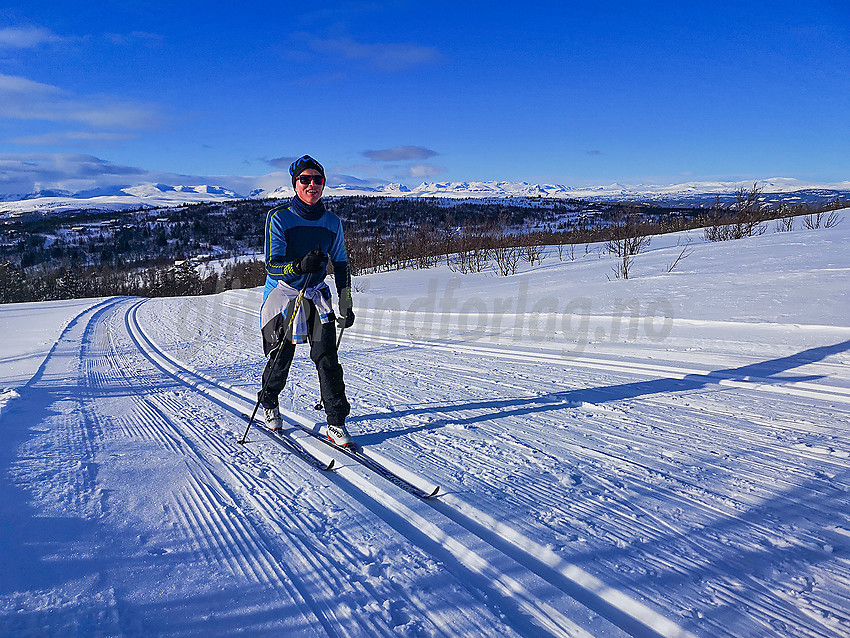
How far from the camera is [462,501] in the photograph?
2865mm

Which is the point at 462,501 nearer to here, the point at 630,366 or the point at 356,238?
the point at 630,366

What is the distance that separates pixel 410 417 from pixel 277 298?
165 centimetres

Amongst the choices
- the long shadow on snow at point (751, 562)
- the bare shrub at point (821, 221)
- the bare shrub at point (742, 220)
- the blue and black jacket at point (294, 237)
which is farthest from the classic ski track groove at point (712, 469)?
the bare shrub at point (821, 221)

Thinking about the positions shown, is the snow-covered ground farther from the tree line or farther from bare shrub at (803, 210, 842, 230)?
bare shrub at (803, 210, 842, 230)

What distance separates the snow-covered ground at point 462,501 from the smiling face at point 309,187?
1.97 meters

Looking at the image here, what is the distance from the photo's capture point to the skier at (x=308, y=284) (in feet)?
11.8

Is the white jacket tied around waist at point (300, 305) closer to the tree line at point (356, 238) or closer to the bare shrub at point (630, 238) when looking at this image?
the tree line at point (356, 238)

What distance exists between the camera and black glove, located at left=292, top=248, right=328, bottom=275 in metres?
3.50

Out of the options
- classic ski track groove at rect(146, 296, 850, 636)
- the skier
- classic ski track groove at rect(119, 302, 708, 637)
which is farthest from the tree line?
classic ski track groove at rect(119, 302, 708, 637)

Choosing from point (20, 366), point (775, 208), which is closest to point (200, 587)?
point (20, 366)

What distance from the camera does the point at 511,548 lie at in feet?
7.93

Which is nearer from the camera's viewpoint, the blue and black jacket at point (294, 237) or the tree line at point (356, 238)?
the blue and black jacket at point (294, 237)

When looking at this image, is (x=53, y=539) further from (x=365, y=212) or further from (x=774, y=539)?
(x=365, y=212)

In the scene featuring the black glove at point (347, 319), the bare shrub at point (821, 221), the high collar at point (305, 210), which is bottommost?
the black glove at point (347, 319)
